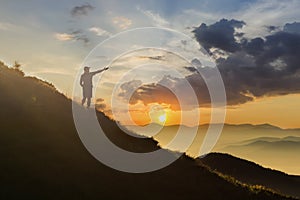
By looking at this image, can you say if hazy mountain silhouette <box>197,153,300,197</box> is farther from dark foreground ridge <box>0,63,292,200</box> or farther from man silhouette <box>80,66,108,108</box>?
man silhouette <box>80,66,108,108</box>

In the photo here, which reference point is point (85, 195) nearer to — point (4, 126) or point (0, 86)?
point (4, 126)

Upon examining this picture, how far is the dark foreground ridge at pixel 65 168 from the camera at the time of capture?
27016mm

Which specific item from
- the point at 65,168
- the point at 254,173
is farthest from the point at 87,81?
the point at 254,173

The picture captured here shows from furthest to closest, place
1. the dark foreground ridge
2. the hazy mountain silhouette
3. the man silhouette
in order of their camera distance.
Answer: the hazy mountain silhouette → the man silhouette → the dark foreground ridge

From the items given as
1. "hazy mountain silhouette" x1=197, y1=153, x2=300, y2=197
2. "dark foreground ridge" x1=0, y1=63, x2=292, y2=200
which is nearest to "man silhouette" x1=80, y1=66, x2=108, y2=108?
"dark foreground ridge" x1=0, y1=63, x2=292, y2=200

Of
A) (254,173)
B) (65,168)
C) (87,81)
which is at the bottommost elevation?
(65,168)

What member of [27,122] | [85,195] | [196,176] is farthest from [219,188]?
[27,122]

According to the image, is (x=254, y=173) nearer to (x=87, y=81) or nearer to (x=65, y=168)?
(x=87, y=81)

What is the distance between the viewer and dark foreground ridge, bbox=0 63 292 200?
2702 cm

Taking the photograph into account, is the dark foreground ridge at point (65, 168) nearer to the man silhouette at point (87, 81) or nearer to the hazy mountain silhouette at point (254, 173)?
the man silhouette at point (87, 81)

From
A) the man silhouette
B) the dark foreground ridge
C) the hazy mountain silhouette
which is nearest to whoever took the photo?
the dark foreground ridge

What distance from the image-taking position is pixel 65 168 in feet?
97.0

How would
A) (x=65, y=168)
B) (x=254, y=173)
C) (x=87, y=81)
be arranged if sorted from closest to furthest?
(x=65, y=168)
(x=87, y=81)
(x=254, y=173)

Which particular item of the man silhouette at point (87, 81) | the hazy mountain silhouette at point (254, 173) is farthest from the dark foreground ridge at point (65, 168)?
the hazy mountain silhouette at point (254, 173)
